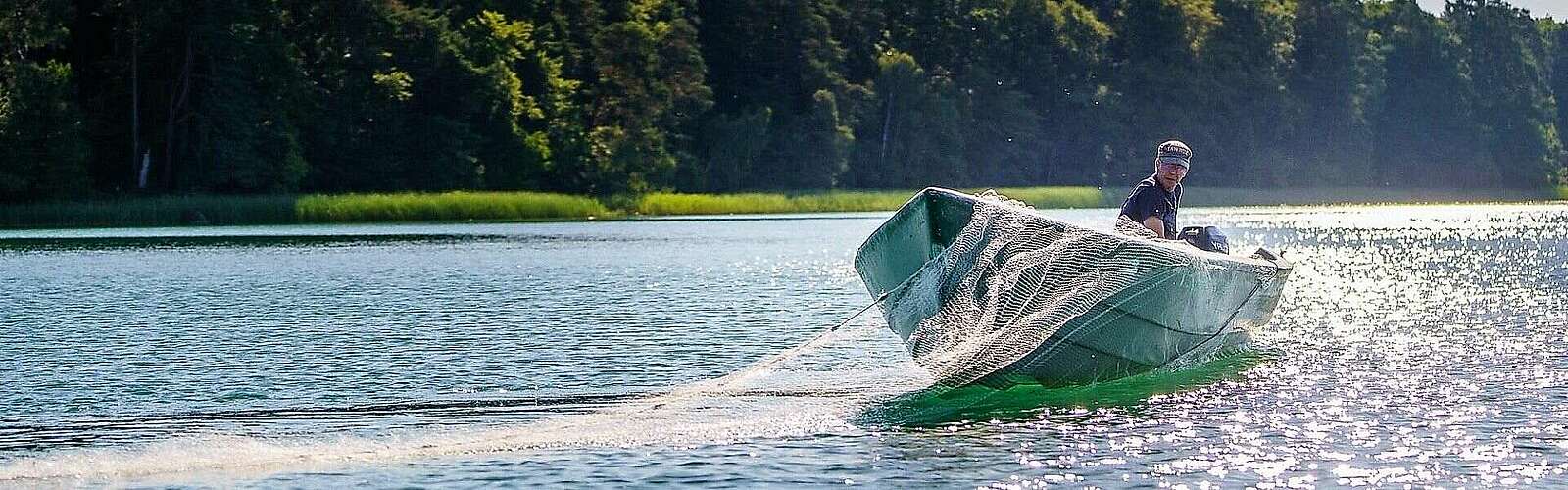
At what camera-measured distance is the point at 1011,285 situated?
15594mm

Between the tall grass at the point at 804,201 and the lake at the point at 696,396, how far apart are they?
5704 cm

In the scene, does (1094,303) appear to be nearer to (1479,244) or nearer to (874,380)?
(874,380)

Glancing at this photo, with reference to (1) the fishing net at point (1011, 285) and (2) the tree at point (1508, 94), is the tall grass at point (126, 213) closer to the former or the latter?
(1) the fishing net at point (1011, 285)

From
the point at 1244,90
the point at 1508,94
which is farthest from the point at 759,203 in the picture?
the point at 1508,94

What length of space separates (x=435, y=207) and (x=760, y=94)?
37320mm

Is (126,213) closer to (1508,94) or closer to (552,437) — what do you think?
(552,437)

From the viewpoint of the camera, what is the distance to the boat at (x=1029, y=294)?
15.4m

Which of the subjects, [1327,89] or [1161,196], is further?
[1327,89]

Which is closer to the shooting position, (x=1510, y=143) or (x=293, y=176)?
(x=293, y=176)

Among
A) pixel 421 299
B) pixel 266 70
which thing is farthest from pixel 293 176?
pixel 421 299

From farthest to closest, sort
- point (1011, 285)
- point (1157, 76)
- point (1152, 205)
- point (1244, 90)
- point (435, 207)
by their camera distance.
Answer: point (1244, 90), point (1157, 76), point (435, 207), point (1152, 205), point (1011, 285)

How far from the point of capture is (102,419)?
1552 centimetres

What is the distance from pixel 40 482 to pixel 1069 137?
122894mm

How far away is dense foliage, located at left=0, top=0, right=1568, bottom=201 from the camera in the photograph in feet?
246
